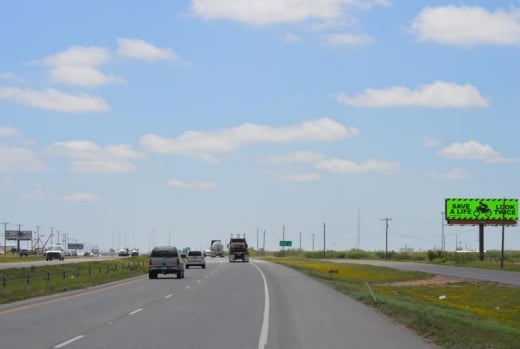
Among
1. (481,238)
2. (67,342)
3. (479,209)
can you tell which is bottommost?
(67,342)

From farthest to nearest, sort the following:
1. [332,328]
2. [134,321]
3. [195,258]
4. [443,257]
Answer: [443,257] → [195,258] → [134,321] → [332,328]

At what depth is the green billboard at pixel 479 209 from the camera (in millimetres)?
118062

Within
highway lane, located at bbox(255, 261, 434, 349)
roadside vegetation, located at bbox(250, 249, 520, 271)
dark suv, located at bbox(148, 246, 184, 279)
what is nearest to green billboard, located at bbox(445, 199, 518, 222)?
roadside vegetation, located at bbox(250, 249, 520, 271)

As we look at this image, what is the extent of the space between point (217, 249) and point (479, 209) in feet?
171

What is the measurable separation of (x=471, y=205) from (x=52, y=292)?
90589 mm

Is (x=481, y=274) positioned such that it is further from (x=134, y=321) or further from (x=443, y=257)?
(x=134, y=321)

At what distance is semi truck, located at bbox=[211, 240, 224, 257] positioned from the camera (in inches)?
5999

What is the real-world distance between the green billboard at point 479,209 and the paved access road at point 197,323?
88.8 metres

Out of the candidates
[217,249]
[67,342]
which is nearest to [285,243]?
[217,249]

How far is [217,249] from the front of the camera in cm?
15262

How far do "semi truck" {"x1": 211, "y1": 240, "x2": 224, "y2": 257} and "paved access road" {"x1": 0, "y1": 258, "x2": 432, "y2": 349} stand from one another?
4685 inches

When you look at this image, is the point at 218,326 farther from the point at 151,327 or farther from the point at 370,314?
the point at 370,314

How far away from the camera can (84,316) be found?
23406 mm

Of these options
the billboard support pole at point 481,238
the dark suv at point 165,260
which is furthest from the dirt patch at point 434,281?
the billboard support pole at point 481,238
